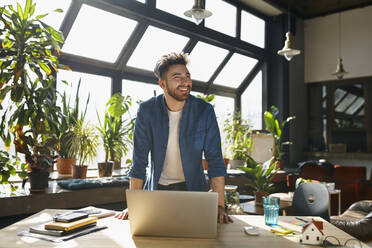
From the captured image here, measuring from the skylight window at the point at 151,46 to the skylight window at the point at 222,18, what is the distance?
0.76 metres

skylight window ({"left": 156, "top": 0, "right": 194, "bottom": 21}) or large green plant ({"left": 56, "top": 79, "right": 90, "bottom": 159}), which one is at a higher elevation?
skylight window ({"left": 156, "top": 0, "right": 194, "bottom": 21})

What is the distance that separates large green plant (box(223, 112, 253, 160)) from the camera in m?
6.02

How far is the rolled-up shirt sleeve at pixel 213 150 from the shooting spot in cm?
189

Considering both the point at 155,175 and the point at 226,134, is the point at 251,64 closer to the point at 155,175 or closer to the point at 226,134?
the point at 226,134

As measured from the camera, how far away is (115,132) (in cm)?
424

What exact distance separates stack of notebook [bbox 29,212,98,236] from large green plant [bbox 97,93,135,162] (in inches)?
99.0

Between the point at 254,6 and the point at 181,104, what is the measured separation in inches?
218

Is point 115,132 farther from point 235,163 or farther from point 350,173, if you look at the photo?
point 350,173

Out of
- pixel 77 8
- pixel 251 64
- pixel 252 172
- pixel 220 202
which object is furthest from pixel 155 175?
pixel 251 64

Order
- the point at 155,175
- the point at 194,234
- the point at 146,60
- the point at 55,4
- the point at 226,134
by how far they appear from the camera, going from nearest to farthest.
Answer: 1. the point at 194,234
2. the point at 155,175
3. the point at 55,4
4. the point at 146,60
5. the point at 226,134

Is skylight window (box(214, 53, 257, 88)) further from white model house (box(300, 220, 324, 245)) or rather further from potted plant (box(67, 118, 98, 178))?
white model house (box(300, 220, 324, 245))

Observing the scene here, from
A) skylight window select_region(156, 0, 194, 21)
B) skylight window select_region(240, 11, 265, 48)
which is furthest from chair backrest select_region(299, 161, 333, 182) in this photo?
skylight window select_region(156, 0, 194, 21)

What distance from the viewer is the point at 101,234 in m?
1.57

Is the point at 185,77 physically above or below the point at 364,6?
below
